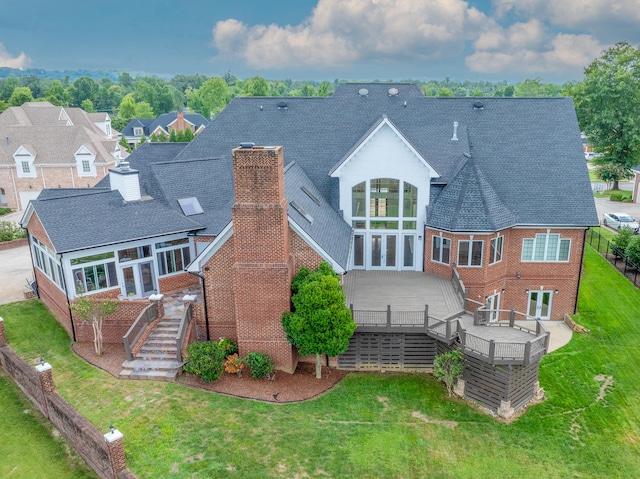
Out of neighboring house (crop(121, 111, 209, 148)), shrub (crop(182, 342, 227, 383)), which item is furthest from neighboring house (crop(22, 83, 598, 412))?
neighboring house (crop(121, 111, 209, 148))

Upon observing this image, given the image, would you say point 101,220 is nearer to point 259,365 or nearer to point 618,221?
point 259,365

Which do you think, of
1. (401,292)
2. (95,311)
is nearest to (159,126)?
(95,311)

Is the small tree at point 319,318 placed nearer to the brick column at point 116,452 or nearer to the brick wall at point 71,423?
the brick column at point 116,452

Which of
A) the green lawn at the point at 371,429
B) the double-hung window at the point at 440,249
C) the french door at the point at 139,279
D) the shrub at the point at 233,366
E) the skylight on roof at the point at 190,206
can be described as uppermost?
the skylight on roof at the point at 190,206

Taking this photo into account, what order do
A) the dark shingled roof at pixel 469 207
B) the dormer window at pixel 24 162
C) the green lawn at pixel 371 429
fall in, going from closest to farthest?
the green lawn at pixel 371 429 < the dark shingled roof at pixel 469 207 < the dormer window at pixel 24 162

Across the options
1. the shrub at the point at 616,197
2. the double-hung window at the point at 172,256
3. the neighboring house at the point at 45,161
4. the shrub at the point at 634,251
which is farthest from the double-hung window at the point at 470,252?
the shrub at the point at 616,197

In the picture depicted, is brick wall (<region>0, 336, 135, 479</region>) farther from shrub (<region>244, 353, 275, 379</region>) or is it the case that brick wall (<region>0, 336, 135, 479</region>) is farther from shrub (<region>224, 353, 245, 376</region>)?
shrub (<region>244, 353, 275, 379</region>)

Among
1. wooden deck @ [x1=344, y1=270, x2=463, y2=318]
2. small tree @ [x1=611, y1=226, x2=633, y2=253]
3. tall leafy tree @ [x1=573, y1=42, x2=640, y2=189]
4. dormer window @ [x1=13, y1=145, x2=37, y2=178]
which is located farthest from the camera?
tall leafy tree @ [x1=573, y1=42, x2=640, y2=189]
